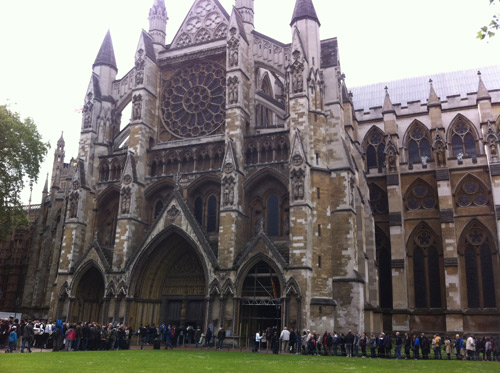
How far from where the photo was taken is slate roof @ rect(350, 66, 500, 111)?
4231 centimetres

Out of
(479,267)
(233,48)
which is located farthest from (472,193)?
(233,48)

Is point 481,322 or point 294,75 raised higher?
point 294,75

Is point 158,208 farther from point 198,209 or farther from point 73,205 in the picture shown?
point 73,205

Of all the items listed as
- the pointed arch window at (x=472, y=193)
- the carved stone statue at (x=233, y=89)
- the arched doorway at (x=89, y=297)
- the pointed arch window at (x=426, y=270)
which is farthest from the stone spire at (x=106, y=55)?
the pointed arch window at (x=472, y=193)

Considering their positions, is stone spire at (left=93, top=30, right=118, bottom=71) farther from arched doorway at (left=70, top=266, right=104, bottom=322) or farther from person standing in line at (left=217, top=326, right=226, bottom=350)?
person standing in line at (left=217, top=326, right=226, bottom=350)

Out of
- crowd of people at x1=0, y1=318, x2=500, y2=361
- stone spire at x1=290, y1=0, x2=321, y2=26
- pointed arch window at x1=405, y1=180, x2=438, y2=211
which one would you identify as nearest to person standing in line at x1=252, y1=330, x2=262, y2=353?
crowd of people at x1=0, y1=318, x2=500, y2=361

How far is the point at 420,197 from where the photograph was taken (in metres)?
36.2

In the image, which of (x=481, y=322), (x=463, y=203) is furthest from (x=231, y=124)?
(x=481, y=322)

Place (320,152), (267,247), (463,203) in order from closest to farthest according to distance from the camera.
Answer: (267,247) < (320,152) < (463,203)

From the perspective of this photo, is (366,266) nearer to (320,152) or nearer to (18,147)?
(320,152)

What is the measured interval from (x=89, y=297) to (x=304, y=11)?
75.7 feet

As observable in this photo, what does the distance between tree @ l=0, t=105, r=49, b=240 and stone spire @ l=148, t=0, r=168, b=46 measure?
11.0 m

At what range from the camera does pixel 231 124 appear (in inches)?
1148

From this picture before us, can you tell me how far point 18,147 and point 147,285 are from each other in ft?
40.6
